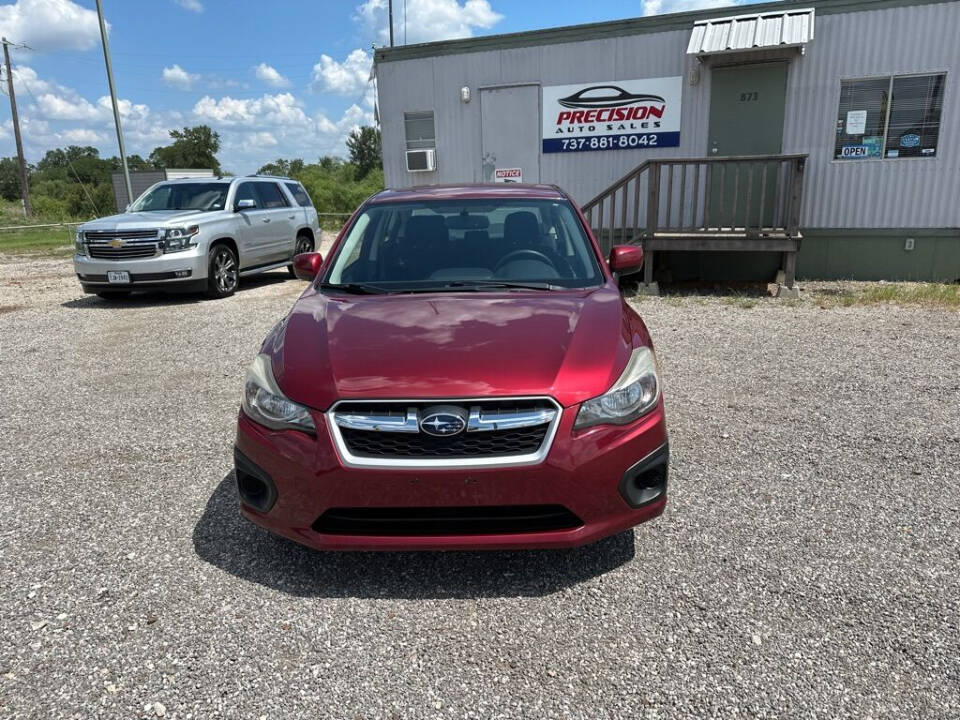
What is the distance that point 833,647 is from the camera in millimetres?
2330

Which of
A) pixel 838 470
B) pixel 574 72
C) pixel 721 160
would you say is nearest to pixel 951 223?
pixel 721 160

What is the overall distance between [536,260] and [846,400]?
2735mm

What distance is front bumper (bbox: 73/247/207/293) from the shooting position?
30.0 ft

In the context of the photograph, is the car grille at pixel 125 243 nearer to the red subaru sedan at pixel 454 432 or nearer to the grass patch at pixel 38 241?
the red subaru sedan at pixel 454 432

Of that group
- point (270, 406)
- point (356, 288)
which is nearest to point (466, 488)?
point (270, 406)

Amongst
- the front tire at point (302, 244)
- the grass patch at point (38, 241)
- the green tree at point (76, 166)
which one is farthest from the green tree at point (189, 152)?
the front tire at point (302, 244)

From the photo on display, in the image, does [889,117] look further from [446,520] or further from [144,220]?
[144,220]

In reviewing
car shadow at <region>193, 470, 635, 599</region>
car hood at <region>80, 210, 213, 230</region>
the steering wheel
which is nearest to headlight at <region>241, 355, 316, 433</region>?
car shadow at <region>193, 470, 635, 599</region>

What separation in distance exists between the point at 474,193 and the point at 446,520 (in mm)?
2365

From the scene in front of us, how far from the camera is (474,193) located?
13.8 ft

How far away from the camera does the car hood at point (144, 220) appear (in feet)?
30.1

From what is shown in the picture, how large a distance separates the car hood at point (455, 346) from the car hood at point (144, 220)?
23.2 ft

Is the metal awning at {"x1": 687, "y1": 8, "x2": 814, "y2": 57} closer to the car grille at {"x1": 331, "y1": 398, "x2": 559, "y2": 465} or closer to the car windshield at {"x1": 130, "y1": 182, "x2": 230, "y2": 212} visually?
the car windshield at {"x1": 130, "y1": 182, "x2": 230, "y2": 212}

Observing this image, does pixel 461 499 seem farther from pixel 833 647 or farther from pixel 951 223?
pixel 951 223
